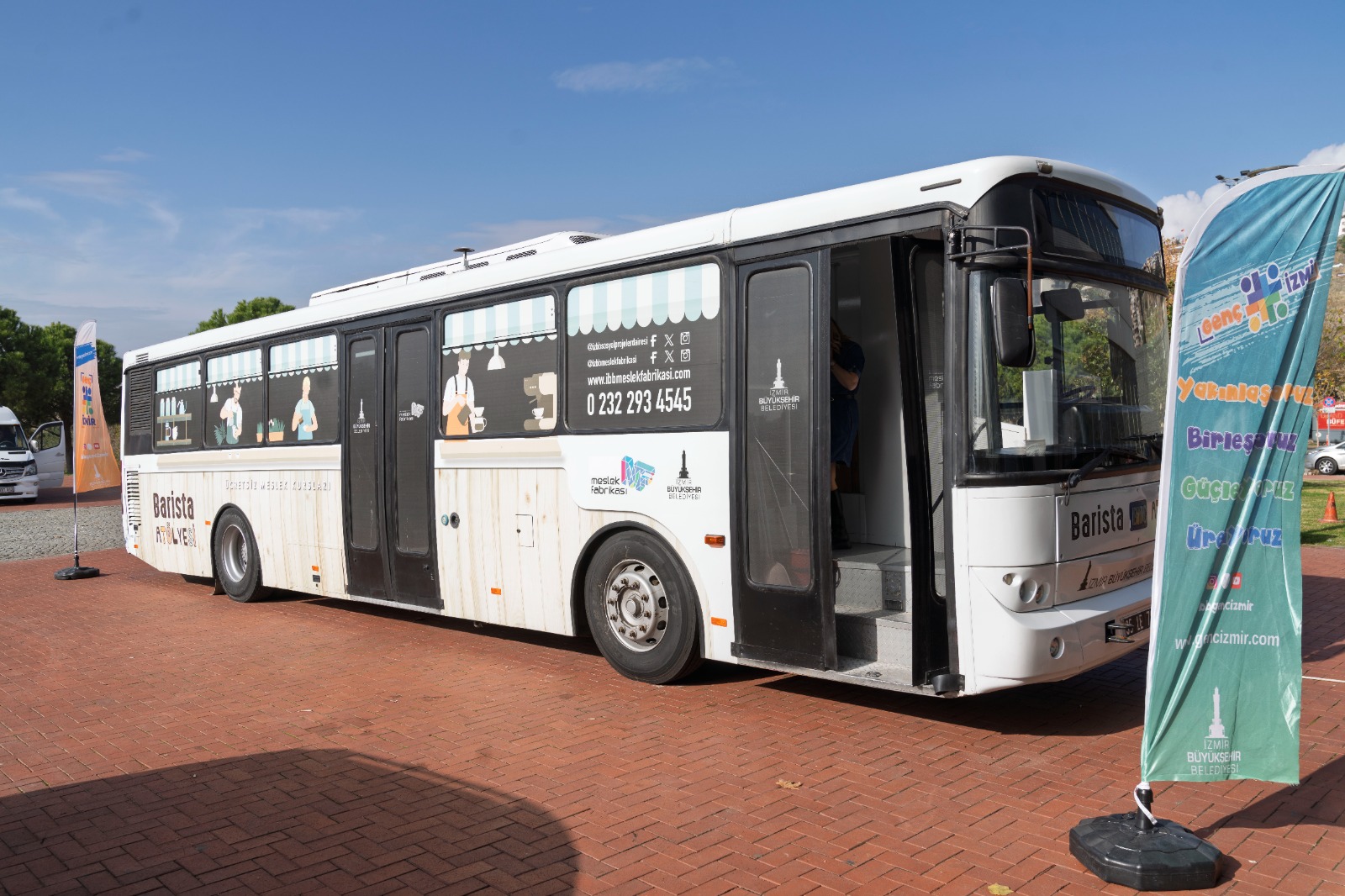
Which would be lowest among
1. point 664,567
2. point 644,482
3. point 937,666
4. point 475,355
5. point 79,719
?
point 79,719

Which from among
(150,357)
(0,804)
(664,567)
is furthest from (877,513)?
(150,357)

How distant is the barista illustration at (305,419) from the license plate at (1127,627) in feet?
25.5

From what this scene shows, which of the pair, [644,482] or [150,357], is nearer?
[644,482]

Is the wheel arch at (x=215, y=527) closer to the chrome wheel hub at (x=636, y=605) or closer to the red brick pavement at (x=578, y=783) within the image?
the red brick pavement at (x=578, y=783)

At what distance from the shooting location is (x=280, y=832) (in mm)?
5035

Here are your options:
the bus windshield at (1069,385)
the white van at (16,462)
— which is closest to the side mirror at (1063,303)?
the bus windshield at (1069,385)

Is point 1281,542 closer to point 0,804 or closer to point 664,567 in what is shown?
point 664,567

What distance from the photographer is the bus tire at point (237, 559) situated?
12.1 metres

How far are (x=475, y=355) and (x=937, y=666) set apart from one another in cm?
468

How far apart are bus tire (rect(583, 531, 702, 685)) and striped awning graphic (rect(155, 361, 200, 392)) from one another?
7.30 meters

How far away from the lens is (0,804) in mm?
5539

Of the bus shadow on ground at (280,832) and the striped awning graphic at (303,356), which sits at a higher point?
the striped awning graphic at (303,356)

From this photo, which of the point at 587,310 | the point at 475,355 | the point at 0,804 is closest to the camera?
the point at 0,804

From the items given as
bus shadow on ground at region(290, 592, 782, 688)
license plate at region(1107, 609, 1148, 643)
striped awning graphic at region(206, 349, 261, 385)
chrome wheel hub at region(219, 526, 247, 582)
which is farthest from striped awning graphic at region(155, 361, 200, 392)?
license plate at region(1107, 609, 1148, 643)
